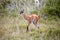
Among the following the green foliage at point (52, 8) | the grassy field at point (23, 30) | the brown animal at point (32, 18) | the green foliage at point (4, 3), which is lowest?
the grassy field at point (23, 30)

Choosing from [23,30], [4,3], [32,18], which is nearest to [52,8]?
[32,18]

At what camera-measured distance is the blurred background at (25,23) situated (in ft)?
7.76

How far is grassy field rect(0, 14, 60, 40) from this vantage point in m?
2.36

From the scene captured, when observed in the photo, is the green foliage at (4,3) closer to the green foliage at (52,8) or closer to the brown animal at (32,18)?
the brown animal at (32,18)

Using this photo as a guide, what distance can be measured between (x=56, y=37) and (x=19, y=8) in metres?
0.49

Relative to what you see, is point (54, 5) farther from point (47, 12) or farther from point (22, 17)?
point (22, 17)

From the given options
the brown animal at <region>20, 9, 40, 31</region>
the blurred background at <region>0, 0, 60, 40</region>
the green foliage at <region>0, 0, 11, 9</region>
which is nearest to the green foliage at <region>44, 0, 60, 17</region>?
the blurred background at <region>0, 0, 60, 40</region>

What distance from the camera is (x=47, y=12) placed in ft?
7.92

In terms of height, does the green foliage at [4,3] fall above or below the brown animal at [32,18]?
above

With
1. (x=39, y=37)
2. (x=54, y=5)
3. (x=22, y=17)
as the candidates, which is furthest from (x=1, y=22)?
(x=54, y=5)

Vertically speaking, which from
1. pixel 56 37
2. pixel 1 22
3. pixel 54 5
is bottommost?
pixel 56 37

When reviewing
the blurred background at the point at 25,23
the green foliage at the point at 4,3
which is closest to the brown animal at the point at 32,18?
Answer: the blurred background at the point at 25,23

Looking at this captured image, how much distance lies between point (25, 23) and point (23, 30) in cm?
8

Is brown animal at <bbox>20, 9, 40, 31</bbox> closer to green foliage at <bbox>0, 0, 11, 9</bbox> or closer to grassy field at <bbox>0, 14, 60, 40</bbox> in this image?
grassy field at <bbox>0, 14, 60, 40</bbox>
